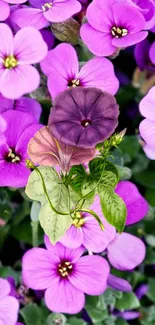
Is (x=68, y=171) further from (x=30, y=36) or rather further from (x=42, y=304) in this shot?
(x=42, y=304)

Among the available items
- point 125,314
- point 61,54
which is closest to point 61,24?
point 61,54

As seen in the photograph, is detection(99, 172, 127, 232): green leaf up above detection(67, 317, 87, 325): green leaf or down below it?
above

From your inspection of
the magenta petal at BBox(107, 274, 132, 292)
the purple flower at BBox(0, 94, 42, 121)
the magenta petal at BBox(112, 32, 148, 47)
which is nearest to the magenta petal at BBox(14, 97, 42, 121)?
the purple flower at BBox(0, 94, 42, 121)

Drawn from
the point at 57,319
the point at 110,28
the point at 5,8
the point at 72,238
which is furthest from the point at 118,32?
the point at 57,319

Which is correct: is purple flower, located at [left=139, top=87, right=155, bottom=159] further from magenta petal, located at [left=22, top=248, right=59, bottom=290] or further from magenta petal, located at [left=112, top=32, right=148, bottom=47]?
magenta petal, located at [left=22, top=248, right=59, bottom=290]

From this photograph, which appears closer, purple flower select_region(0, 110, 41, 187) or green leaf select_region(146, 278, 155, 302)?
purple flower select_region(0, 110, 41, 187)

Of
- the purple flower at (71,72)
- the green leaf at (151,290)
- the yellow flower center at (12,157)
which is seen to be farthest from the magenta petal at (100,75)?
the green leaf at (151,290)

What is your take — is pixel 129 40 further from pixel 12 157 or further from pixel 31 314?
pixel 31 314
